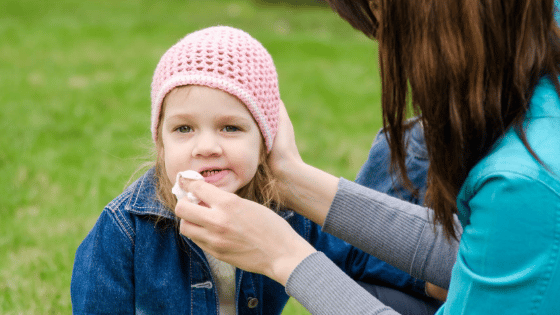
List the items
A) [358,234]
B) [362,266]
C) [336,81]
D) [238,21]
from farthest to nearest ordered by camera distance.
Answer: [238,21] < [336,81] < [362,266] < [358,234]


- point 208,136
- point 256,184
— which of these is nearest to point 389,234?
point 256,184

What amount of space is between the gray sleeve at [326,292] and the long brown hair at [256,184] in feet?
1.31

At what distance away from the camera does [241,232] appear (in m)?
1.57

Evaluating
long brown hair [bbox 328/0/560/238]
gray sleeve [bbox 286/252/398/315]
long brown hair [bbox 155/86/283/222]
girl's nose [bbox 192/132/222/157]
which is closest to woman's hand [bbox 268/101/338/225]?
long brown hair [bbox 155/86/283/222]

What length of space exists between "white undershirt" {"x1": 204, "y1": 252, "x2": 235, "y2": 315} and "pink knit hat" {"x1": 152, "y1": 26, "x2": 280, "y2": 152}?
0.45 m

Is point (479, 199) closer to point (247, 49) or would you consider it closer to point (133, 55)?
point (247, 49)

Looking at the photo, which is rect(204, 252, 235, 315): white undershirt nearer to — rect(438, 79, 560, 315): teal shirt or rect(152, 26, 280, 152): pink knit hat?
rect(152, 26, 280, 152): pink knit hat

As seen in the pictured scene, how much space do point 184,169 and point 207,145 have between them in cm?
11

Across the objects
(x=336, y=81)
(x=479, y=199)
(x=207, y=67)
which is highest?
(x=207, y=67)

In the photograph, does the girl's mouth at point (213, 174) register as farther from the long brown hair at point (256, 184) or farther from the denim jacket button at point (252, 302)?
the denim jacket button at point (252, 302)

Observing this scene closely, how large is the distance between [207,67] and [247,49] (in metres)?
0.18

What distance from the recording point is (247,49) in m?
1.86

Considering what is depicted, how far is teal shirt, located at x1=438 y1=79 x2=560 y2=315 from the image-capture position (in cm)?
125

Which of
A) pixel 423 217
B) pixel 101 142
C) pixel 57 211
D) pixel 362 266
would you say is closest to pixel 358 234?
pixel 423 217
